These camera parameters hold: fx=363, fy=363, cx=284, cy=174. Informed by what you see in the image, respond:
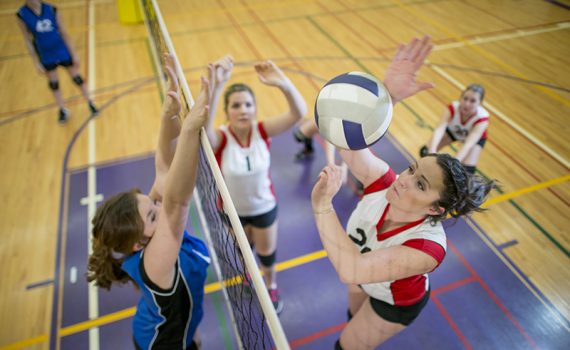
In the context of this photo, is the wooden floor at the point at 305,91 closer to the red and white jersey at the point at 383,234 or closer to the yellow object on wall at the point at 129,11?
the yellow object on wall at the point at 129,11

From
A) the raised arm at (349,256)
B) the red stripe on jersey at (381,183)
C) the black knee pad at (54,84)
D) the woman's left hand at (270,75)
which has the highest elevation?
the woman's left hand at (270,75)

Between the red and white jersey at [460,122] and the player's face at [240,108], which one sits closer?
the player's face at [240,108]

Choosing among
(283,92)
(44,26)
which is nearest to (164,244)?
(283,92)

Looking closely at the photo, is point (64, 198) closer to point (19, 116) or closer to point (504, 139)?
point (19, 116)

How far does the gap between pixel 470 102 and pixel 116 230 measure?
3.59 metres

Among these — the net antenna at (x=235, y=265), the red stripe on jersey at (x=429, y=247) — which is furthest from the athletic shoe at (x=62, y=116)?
the red stripe on jersey at (x=429, y=247)

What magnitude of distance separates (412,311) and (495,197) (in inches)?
109

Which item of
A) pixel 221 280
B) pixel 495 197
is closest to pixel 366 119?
pixel 221 280

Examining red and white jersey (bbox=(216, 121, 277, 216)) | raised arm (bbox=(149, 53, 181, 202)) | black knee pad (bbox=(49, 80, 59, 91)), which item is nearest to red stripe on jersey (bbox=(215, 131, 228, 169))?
red and white jersey (bbox=(216, 121, 277, 216))

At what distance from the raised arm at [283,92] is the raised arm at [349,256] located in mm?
966

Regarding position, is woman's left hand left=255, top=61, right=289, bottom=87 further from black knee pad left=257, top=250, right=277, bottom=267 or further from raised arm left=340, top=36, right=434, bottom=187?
black knee pad left=257, top=250, right=277, bottom=267

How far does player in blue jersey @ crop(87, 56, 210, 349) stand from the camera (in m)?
1.58

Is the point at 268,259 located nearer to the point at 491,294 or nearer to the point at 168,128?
the point at 168,128

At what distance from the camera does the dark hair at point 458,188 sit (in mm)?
1559
